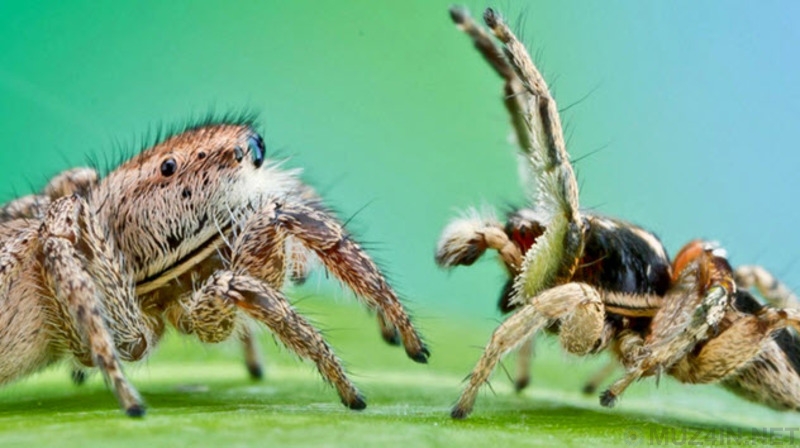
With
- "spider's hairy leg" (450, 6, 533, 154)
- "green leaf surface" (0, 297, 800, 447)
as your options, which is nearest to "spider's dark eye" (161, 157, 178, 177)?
"green leaf surface" (0, 297, 800, 447)

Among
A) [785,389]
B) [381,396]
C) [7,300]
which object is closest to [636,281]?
[785,389]

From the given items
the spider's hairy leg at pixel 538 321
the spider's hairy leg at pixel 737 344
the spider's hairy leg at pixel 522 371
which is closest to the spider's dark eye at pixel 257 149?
the spider's hairy leg at pixel 538 321

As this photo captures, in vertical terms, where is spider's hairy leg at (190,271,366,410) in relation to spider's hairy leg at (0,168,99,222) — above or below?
below

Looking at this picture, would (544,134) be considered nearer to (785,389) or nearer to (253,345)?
(785,389)

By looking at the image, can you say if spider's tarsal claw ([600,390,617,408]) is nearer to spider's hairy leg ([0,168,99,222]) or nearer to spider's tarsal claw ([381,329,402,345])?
spider's tarsal claw ([381,329,402,345])

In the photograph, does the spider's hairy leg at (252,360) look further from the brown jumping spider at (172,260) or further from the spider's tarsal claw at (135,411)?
the spider's tarsal claw at (135,411)

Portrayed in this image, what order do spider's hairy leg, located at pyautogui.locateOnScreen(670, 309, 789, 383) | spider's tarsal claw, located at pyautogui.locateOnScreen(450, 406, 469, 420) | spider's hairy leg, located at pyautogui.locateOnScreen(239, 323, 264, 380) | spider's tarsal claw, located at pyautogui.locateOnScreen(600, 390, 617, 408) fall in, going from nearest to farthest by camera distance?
spider's tarsal claw, located at pyautogui.locateOnScreen(450, 406, 469, 420) < spider's tarsal claw, located at pyautogui.locateOnScreen(600, 390, 617, 408) < spider's hairy leg, located at pyautogui.locateOnScreen(670, 309, 789, 383) < spider's hairy leg, located at pyautogui.locateOnScreen(239, 323, 264, 380)
